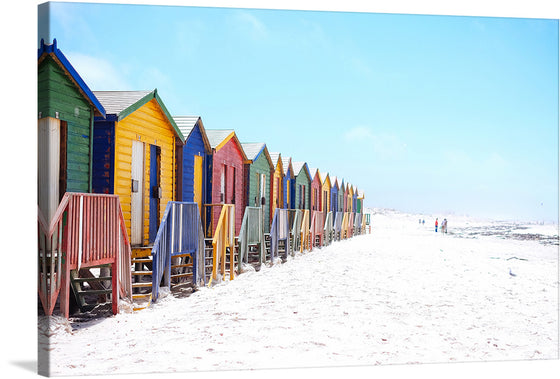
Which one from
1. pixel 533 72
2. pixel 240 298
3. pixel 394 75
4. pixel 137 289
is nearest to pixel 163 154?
pixel 137 289

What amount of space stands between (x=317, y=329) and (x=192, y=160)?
676 cm

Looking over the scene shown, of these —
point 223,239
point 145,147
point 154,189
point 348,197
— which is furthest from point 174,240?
point 348,197

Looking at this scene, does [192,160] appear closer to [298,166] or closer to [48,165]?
[48,165]

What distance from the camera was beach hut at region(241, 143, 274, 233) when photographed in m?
17.1

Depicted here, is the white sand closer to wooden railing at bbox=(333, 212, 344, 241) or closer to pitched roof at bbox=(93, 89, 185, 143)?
pitched roof at bbox=(93, 89, 185, 143)

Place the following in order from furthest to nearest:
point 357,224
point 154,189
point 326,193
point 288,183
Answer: point 357,224 < point 326,193 < point 288,183 < point 154,189

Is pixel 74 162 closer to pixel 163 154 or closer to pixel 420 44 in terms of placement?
pixel 163 154

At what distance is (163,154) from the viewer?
1091cm

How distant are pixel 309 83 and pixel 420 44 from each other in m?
1.85

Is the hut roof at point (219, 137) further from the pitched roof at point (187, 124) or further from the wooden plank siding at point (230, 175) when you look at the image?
the pitched roof at point (187, 124)

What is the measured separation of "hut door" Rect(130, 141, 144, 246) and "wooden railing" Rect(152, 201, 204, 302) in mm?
1043

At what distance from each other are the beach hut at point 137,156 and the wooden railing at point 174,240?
1034mm

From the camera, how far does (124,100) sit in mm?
9508

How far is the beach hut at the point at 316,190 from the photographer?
2696 centimetres
